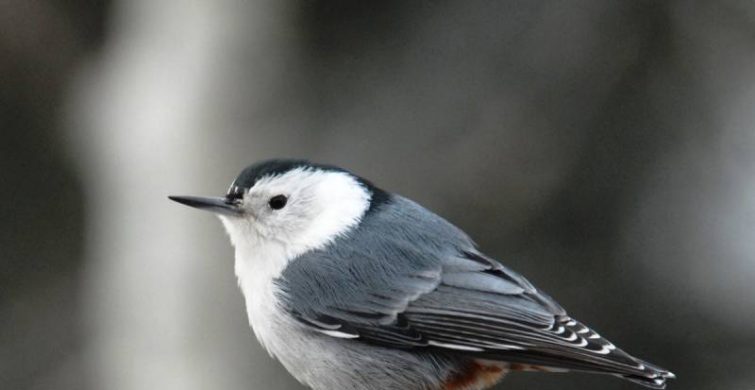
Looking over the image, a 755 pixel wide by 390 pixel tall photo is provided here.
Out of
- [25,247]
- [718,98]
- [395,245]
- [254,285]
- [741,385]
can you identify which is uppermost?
[718,98]

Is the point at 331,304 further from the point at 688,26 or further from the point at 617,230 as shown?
the point at 688,26

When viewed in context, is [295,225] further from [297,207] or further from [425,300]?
[425,300]

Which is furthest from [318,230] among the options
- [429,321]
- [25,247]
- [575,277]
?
[25,247]

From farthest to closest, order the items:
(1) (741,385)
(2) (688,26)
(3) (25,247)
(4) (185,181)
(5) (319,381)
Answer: (3) (25,247), (4) (185,181), (2) (688,26), (1) (741,385), (5) (319,381)

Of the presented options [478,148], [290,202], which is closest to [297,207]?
[290,202]

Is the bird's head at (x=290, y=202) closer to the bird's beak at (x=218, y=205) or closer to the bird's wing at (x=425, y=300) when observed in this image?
the bird's beak at (x=218, y=205)

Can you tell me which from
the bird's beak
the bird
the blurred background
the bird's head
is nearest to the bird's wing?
the bird
